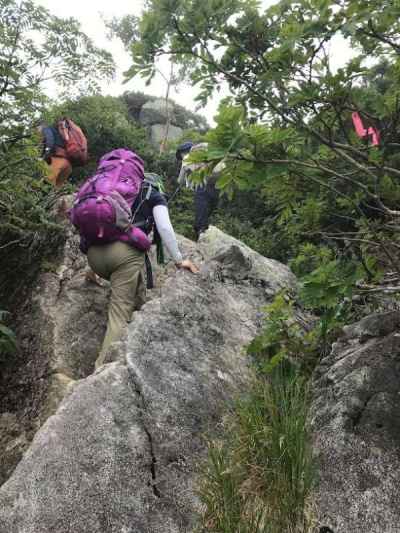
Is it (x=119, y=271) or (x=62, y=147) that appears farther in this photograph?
(x=62, y=147)

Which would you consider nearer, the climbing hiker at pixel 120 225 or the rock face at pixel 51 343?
the rock face at pixel 51 343

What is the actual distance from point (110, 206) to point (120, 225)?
191 mm

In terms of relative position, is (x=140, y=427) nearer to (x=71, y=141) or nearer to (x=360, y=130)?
(x=360, y=130)

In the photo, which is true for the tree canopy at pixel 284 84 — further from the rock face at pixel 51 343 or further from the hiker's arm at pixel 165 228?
the rock face at pixel 51 343

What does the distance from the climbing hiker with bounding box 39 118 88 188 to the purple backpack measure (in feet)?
9.97

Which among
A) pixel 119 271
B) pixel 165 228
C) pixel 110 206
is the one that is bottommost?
pixel 119 271

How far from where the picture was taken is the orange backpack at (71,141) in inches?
278

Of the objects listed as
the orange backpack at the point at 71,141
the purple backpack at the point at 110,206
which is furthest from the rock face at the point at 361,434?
the orange backpack at the point at 71,141

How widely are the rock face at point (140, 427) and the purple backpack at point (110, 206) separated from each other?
26.7 inches

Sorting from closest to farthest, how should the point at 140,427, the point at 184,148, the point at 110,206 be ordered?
the point at 140,427
the point at 110,206
the point at 184,148

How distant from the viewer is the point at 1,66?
4.12 m

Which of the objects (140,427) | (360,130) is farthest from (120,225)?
(360,130)

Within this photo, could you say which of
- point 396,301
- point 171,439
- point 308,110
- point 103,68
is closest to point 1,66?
point 103,68

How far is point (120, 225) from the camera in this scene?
394 centimetres
